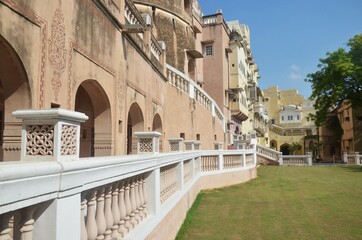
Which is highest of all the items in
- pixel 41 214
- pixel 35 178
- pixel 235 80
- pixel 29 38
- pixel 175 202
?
pixel 235 80

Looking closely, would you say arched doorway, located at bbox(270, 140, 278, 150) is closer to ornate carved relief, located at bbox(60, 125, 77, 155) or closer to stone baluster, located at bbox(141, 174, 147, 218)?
stone baluster, located at bbox(141, 174, 147, 218)

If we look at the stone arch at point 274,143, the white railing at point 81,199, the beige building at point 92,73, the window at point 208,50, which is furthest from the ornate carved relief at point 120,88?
the stone arch at point 274,143

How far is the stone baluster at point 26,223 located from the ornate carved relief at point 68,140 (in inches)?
16.8

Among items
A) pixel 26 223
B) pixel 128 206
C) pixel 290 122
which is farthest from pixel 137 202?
pixel 290 122

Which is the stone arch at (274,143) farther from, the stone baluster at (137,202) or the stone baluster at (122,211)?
the stone baluster at (122,211)

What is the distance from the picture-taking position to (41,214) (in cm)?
193

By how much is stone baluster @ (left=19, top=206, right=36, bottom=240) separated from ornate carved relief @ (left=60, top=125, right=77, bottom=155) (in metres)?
0.43

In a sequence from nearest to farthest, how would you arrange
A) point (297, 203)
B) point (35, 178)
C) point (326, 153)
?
point (35, 178) < point (297, 203) < point (326, 153)

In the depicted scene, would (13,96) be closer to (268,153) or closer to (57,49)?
(57,49)

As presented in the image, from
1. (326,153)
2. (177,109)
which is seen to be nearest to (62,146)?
(177,109)

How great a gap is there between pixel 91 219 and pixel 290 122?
5973cm

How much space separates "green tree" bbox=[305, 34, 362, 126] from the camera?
2652 centimetres

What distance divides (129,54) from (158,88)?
14.4 feet

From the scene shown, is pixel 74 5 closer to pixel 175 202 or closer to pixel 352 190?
pixel 175 202
